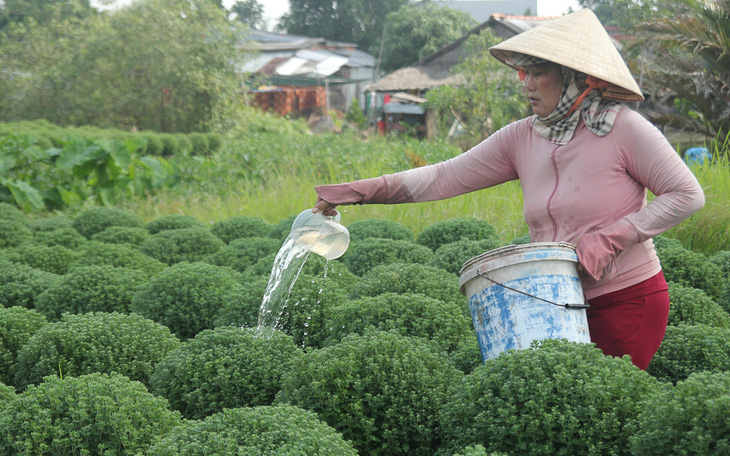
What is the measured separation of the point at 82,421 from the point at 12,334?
1666 mm

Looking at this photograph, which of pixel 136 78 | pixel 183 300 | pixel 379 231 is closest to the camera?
pixel 183 300

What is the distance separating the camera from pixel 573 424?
2281mm

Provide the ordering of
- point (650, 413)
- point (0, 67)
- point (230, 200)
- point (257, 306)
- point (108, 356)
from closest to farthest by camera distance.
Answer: point (650, 413) < point (108, 356) < point (257, 306) < point (230, 200) < point (0, 67)

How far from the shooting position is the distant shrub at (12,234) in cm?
695

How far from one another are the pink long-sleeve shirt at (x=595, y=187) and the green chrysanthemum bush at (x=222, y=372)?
82 cm

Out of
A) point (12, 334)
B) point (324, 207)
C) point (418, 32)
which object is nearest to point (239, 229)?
point (12, 334)

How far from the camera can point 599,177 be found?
2.66 meters

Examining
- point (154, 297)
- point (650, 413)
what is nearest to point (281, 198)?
point (154, 297)

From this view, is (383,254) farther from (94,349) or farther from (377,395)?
(377,395)

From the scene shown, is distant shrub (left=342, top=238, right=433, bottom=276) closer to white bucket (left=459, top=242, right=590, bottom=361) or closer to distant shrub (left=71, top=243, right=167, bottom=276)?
distant shrub (left=71, top=243, right=167, bottom=276)

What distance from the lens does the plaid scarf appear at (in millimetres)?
2635

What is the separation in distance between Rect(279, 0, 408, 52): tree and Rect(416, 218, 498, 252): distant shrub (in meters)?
33.1

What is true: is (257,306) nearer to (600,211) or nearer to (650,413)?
(600,211)

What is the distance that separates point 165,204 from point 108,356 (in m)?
7.10
